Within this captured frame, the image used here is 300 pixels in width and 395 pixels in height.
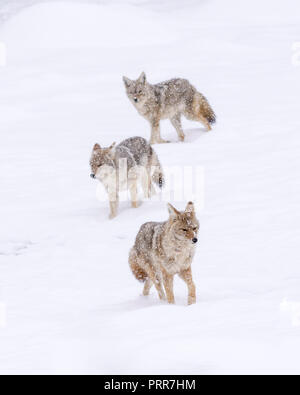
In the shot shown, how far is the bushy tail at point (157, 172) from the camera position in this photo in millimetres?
12846

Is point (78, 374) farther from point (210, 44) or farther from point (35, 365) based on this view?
point (210, 44)

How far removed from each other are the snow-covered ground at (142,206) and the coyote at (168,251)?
351 mm

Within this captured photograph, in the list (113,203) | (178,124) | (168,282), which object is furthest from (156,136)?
(168,282)

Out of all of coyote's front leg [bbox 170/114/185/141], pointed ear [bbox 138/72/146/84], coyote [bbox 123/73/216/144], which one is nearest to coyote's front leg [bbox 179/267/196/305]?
coyote [bbox 123/73/216/144]

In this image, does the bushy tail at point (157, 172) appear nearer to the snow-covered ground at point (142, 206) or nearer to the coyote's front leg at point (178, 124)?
the snow-covered ground at point (142, 206)

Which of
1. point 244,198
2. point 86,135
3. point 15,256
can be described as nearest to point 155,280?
point 15,256

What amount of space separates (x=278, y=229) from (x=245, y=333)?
4.58 metres

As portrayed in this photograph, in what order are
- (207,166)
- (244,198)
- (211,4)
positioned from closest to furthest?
(244,198), (207,166), (211,4)

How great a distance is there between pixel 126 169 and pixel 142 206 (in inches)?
28.4

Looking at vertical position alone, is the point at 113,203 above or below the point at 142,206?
above

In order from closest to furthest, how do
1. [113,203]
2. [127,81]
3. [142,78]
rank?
[113,203] < [142,78] < [127,81]

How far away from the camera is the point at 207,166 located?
13.9 metres

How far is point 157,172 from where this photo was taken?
510 inches

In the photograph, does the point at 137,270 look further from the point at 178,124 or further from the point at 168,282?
the point at 178,124
